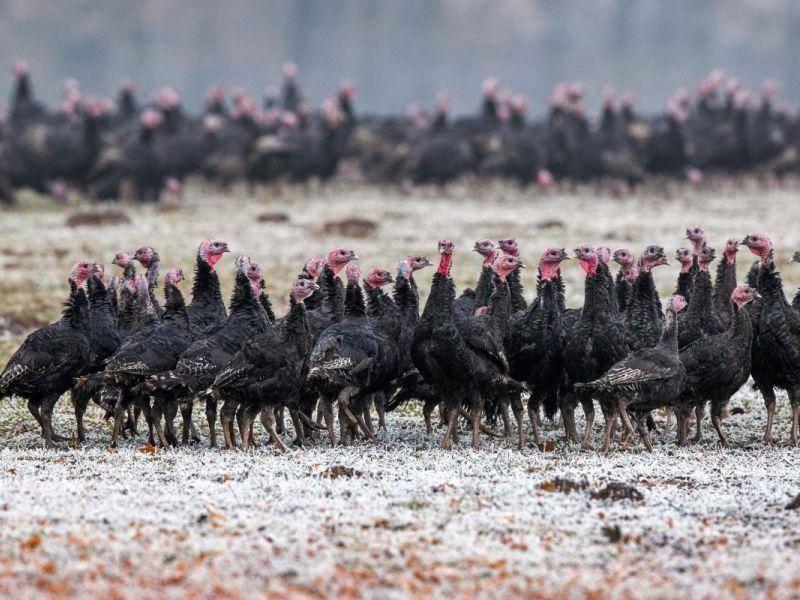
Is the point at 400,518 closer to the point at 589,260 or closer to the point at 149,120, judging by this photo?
the point at 589,260

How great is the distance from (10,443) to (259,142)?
39.8m

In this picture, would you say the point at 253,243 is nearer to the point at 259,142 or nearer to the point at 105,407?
the point at 259,142

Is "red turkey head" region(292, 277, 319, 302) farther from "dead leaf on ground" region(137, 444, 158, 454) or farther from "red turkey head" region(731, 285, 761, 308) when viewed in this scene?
"red turkey head" region(731, 285, 761, 308)

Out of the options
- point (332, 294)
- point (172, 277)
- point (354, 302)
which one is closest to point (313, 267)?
point (332, 294)

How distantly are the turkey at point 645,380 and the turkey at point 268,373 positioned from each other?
4.05 metres

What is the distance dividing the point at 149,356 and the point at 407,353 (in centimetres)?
398

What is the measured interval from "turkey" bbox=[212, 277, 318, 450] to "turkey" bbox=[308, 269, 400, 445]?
28 centimetres

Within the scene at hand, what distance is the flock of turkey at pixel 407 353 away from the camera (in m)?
17.0

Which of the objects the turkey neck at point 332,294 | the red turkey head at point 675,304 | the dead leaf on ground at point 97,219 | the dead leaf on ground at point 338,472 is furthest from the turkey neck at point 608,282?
the dead leaf on ground at point 97,219

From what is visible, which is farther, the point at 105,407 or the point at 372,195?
the point at 372,195

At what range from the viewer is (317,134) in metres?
57.8

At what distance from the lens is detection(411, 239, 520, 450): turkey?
1734cm

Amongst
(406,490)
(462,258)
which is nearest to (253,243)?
(462,258)

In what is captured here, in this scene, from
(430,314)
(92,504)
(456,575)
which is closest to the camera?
(456,575)
